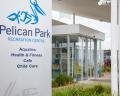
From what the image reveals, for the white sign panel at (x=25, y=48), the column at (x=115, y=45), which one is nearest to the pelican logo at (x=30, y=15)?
the white sign panel at (x=25, y=48)

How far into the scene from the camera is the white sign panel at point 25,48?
429 centimetres

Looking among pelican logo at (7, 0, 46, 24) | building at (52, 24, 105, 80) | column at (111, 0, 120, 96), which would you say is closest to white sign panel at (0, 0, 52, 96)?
A: pelican logo at (7, 0, 46, 24)

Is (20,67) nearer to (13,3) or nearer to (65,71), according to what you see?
(13,3)

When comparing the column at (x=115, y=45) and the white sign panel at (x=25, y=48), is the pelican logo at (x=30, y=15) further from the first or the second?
the column at (x=115, y=45)

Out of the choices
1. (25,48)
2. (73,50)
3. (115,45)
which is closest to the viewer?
(25,48)

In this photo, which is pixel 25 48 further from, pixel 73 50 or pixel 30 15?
pixel 73 50

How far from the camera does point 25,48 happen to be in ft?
15.0

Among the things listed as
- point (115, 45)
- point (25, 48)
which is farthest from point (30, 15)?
point (115, 45)

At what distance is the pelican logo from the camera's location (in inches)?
174

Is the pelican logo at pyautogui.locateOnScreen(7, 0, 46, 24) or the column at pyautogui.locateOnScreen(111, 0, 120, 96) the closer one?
the pelican logo at pyautogui.locateOnScreen(7, 0, 46, 24)

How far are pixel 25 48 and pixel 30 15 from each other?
44cm

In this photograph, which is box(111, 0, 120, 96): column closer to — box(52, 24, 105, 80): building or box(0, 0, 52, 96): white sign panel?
box(0, 0, 52, 96): white sign panel

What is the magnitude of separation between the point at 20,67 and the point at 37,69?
11.8 inches

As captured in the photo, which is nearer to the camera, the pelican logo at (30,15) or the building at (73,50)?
the pelican logo at (30,15)
